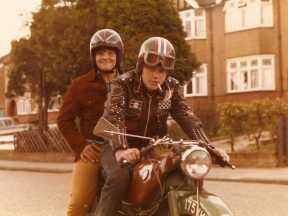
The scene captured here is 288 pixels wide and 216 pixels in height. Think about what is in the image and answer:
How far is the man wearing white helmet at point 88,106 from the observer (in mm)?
5836

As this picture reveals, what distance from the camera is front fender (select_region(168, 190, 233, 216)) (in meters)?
4.25

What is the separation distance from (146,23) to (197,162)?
21.0 metres

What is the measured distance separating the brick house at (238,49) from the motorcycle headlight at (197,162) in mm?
29684

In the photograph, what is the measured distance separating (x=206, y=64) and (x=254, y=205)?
84.6 feet

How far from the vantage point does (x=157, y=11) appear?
25.6m

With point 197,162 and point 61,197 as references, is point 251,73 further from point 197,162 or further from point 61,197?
point 197,162

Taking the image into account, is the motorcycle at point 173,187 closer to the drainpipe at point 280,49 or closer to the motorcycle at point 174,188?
the motorcycle at point 174,188

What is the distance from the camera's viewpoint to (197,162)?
4332mm

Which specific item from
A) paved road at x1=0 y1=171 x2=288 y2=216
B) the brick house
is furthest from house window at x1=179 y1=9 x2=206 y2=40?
paved road at x1=0 y1=171 x2=288 y2=216

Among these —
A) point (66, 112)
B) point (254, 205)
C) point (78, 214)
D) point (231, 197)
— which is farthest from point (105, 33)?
point (231, 197)

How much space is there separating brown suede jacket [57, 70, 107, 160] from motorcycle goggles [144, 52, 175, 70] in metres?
1.31

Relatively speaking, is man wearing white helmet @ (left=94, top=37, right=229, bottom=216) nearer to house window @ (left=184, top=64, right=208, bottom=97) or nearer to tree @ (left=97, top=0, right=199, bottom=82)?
tree @ (left=97, top=0, right=199, bottom=82)

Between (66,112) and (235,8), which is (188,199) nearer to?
(66,112)

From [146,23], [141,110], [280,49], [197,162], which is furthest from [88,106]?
[280,49]
